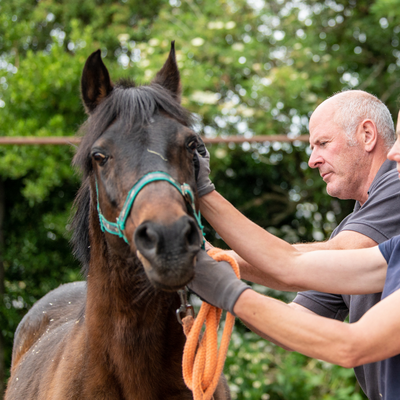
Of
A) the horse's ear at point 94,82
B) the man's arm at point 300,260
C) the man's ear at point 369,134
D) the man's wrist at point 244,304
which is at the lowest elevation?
the man's wrist at point 244,304

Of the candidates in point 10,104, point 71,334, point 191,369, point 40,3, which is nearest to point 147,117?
point 191,369

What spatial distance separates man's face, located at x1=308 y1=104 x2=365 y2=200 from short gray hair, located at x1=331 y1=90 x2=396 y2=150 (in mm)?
34

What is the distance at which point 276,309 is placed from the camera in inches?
57.9

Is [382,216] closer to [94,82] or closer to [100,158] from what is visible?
[100,158]

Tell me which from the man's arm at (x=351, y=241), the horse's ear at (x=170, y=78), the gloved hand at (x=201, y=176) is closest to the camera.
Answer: the gloved hand at (x=201, y=176)

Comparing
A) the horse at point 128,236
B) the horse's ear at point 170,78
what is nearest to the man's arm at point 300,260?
the horse at point 128,236

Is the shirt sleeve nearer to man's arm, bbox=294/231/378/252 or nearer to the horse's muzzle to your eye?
man's arm, bbox=294/231/378/252

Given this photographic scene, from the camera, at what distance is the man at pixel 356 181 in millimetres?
1954

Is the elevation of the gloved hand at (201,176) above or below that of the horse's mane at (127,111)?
below

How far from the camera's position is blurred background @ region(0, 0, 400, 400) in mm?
5008

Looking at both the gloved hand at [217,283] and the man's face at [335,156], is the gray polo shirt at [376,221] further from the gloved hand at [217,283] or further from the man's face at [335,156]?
the gloved hand at [217,283]

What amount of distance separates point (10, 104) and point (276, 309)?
16.2ft

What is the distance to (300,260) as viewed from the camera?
1.78m

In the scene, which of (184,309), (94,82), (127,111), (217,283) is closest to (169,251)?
(217,283)
